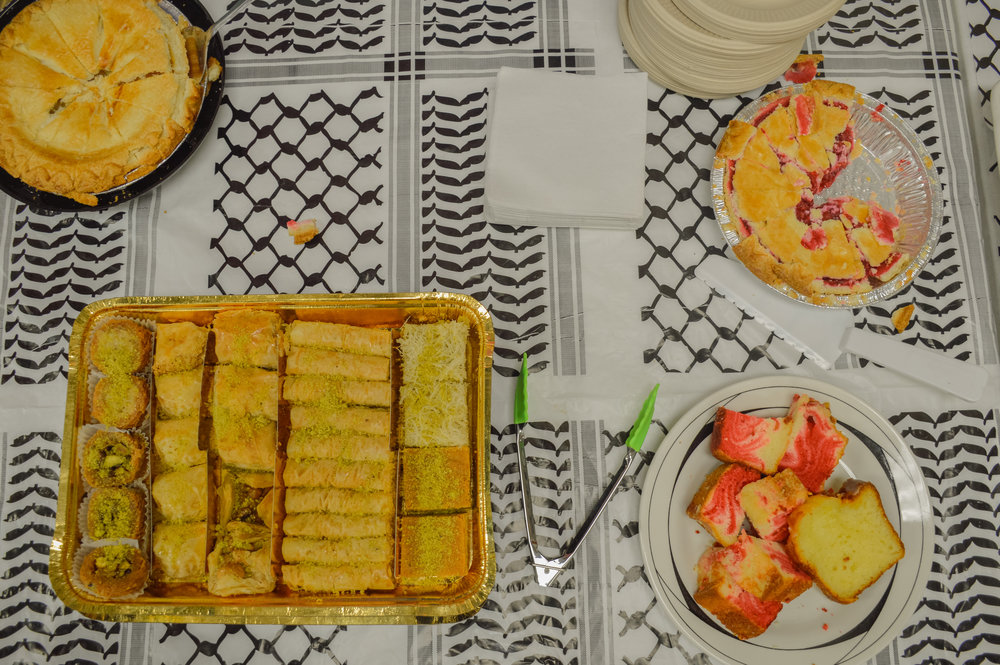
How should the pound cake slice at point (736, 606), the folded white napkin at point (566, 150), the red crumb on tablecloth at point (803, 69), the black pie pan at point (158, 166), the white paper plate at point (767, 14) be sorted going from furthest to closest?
1. the red crumb on tablecloth at point (803, 69)
2. the folded white napkin at point (566, 150)
3. the black pie pan at point (158, 166)
4. the pound cake slice at point (736, 606)
5. the white paper plate at point (767, 14)

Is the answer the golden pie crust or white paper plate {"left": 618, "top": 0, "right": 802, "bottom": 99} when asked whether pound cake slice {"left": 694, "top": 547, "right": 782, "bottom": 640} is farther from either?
the golden pie crust

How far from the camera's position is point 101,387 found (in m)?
1.72

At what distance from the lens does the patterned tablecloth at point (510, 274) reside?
1792 millimetres

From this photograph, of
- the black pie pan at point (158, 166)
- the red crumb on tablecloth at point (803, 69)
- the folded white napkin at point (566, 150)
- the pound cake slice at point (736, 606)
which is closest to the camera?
the pound cake slice at point (736, 606)

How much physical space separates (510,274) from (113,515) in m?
1.30

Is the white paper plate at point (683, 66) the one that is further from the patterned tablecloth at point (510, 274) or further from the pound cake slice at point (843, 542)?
the pound cake slice at point (843, 542)

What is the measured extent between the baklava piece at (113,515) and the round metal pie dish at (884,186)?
1857 millimetres

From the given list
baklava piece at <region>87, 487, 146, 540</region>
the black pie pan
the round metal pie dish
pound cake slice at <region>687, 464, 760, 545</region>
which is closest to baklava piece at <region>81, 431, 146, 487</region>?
baklava piece at <region>87, 487, 146, 540</region>

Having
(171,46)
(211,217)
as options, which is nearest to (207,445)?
(211,217)

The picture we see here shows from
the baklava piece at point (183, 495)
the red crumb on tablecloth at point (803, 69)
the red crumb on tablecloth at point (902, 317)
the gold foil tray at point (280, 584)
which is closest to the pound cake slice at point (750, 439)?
the red crumb on tablecloth at point (902, 317)

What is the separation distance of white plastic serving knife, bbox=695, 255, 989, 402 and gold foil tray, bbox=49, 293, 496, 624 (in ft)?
2.77

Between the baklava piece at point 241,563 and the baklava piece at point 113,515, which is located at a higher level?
the baklava piece at point 113,515

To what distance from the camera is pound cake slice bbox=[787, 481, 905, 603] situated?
5.55 ft

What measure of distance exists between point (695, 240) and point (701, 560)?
0.96 metres
